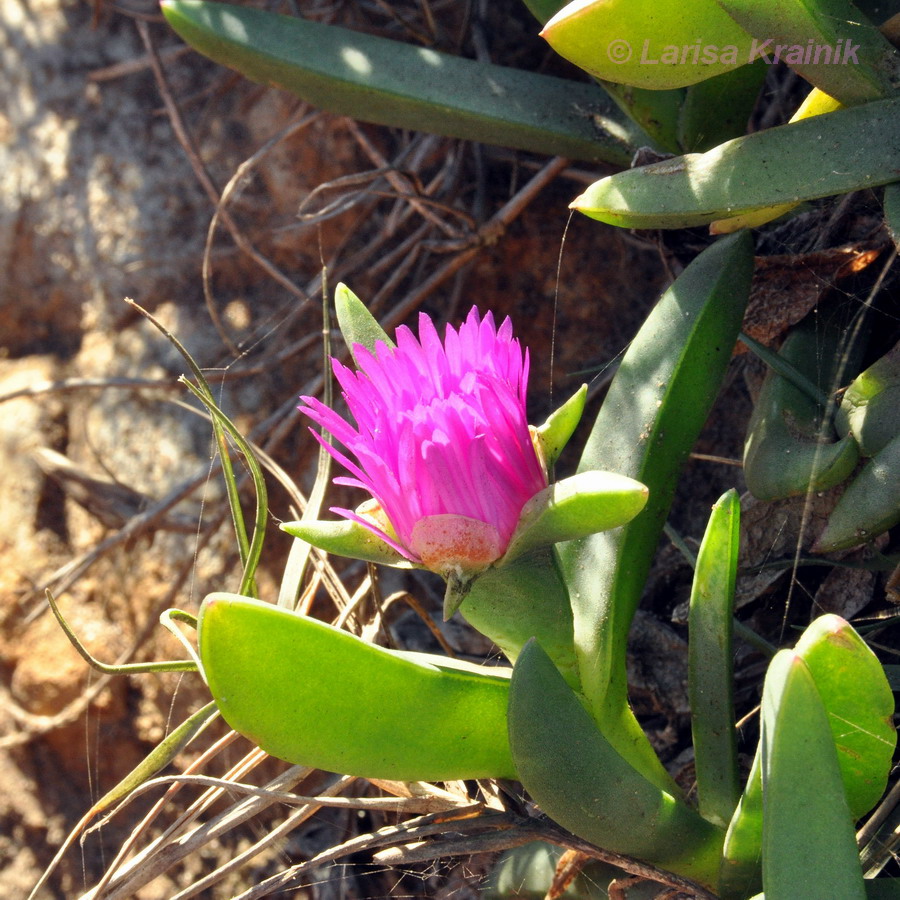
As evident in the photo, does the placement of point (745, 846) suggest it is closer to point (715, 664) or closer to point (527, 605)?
point (715, 664)

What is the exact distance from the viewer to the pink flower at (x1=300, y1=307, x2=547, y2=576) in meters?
0.66

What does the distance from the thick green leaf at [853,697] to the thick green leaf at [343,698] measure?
0.80 ft

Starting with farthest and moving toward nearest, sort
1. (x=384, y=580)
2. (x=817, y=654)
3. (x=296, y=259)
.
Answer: (x=296, y=259) → (x=384, y=580) → (x=817, y=654)

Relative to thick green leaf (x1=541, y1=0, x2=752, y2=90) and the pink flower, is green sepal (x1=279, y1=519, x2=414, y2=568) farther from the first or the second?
thick green leaf (x1=541, y1=0, x2=752, y2=90)

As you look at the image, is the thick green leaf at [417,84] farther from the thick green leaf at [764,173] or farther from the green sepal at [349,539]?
the green sepal at [349,539]

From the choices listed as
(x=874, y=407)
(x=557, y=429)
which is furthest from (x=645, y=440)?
(x=874, y=407)

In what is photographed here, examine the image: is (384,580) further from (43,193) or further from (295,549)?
(43,193)

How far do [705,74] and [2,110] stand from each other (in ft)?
4.08

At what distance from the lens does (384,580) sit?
1.28 m

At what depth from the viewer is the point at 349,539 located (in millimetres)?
729

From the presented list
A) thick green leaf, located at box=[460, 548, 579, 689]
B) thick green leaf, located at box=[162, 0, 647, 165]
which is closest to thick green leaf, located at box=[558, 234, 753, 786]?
thick green leaf, located at box=[460, 548, 579, 689]

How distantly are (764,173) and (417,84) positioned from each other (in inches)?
18.3

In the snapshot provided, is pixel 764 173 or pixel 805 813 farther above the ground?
pixel 764 173

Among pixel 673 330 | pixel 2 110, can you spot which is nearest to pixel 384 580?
pixel 673 330
